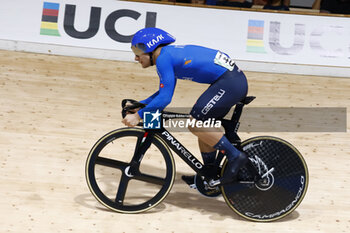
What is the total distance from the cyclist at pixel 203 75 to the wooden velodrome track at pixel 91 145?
0.66m

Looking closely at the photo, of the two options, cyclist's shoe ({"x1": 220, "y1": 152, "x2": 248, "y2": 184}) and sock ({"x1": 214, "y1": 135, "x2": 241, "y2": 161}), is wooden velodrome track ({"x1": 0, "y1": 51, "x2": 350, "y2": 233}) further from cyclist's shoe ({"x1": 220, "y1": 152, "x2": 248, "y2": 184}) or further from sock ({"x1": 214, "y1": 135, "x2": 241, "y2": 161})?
sock ({"x1": 214, "y1": 135, "x2": 241, "y2": 161})

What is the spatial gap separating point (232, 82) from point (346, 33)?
167 inches

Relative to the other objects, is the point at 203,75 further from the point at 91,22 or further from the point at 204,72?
the point at 91,22

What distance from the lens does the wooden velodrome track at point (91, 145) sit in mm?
4660

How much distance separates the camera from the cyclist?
14.4 ft

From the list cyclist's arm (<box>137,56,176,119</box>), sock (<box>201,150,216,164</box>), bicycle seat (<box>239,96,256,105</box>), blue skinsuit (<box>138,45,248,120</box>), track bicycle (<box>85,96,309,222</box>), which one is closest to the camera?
cyclist's arm (<box>137,56,176,119</box>)

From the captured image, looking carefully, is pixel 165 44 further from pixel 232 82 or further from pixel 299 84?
pixel 299 84

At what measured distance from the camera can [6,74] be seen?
7504 mm

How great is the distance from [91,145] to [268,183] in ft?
6.67

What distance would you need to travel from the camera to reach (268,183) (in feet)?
15.4

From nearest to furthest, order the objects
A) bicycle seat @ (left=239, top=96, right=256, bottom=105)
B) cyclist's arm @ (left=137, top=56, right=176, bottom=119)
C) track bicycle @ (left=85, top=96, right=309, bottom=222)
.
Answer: cyclist's arm @ (left=137, top=56, right=176, bottom=119) < bicycle seat @ (left=239, top=96, right=256, bottom=105) < track bicycle @ (left=85, top=96, right=309, bottom=222)

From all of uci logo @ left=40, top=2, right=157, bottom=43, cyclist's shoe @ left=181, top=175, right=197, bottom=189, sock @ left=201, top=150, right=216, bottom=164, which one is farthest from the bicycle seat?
uci logo @ left=40, top=2, right=157, bottom=43

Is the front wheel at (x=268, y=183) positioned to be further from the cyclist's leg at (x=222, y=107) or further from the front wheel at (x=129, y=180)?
the front wheel at (x=129, y=180)

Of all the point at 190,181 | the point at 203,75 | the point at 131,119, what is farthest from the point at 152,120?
the point at 190,181
